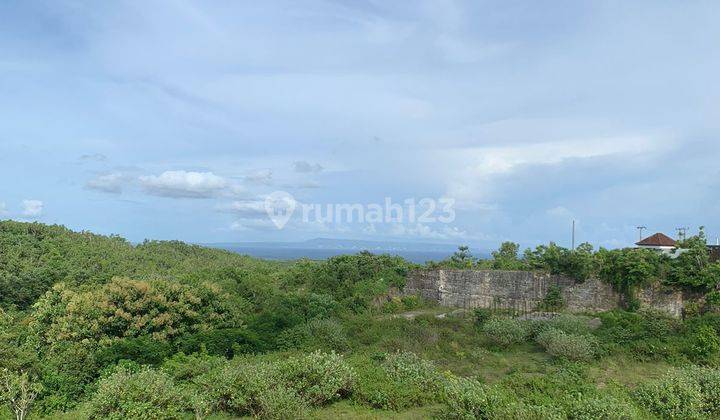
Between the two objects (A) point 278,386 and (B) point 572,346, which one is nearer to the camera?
(A) point 278,386

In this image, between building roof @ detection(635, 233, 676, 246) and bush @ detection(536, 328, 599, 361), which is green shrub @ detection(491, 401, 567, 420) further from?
building roof @ detection(635, 233, 676, 246)

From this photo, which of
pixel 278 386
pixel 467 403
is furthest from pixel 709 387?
pixel 278 386

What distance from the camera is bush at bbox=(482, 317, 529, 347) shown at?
33.7ft

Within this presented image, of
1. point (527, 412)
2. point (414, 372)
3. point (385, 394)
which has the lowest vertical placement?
point (385, 394)

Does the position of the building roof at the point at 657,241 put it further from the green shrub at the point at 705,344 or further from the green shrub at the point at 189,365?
the green shrub at the point at 189,365

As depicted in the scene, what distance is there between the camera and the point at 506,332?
10391mm

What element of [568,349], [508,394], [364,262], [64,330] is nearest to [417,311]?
[364,262]

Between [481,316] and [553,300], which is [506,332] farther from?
[553,300]

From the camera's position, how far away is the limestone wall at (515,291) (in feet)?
39.4

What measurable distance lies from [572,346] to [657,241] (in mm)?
10912

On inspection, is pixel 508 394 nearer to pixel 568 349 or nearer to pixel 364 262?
pixel 568 349

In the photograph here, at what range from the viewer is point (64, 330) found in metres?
10.3

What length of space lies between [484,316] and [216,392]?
301 inches

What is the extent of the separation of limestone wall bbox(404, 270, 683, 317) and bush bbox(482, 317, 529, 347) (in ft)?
10.3
